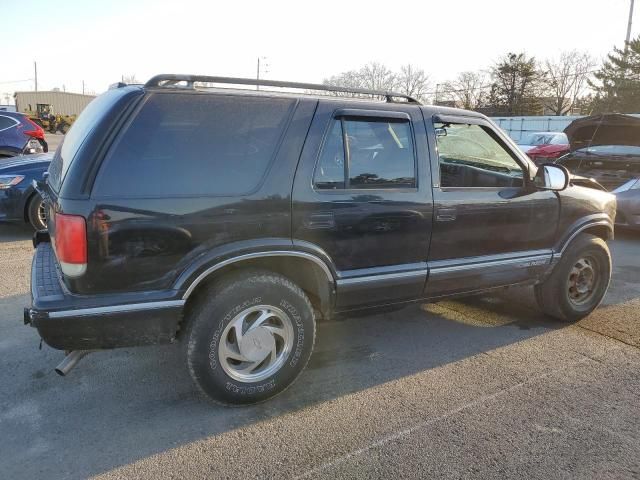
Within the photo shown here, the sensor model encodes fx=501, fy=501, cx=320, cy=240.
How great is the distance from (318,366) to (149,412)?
1177 mm

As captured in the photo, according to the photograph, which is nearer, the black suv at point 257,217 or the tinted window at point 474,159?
the black suv at point 257,217

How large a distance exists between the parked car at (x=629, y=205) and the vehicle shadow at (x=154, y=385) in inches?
173

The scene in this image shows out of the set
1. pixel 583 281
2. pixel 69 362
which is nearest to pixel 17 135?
pixel 69 362

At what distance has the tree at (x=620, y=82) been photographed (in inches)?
1585

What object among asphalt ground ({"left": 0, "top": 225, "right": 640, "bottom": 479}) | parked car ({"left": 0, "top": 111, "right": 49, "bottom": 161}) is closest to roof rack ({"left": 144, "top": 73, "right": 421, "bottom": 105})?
asphalt ground ({"left": 0, "top": 225, "right": 640, "bottom": 479})

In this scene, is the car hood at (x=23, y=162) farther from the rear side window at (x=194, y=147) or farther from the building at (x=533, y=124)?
the building at (x=533, y=124)

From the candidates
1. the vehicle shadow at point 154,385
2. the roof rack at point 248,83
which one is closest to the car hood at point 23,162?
the vehicle shadow at point 154,385

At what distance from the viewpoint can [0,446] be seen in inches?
102

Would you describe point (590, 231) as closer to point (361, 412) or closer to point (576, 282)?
point (576, 282)

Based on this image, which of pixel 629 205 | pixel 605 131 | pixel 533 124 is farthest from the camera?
pixel 533 124

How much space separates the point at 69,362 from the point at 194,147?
4.73 ft

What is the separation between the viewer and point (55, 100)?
53938 millimetres

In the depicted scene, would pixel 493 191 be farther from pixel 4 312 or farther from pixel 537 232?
pixel 4 312

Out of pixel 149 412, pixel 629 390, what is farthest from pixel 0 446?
pixel 629 390
